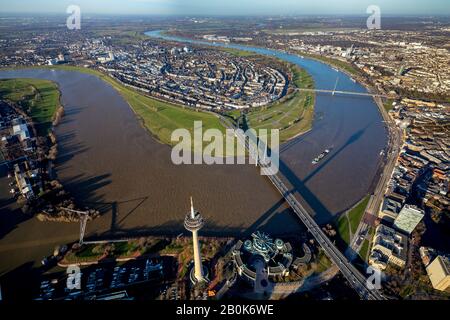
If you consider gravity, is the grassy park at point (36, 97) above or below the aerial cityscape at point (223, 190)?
above

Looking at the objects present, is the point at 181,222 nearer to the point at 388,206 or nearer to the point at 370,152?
the point at 388,206

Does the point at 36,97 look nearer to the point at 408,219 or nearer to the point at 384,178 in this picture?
the point at 384,178

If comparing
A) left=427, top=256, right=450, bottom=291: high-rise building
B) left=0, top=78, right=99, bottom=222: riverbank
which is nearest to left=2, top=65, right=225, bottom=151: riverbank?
left=0, top=78, right=99, bottom=222: riverbank

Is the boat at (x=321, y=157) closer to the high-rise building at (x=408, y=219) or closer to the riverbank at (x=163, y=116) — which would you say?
the high-rise building at (x=408, y=219)

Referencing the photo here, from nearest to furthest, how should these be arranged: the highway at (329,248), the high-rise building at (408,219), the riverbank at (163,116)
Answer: the highway at (329,248) → the high-rise building at (408,219) → the riverbank at (163,116)

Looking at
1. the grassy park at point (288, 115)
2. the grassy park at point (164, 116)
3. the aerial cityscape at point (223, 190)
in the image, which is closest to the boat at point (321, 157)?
the aerial cityscape at point (223, 190)

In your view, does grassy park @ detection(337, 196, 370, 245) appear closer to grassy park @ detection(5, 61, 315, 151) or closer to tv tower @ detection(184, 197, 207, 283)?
tv tower @ detection(184, 197, 207, 283)
